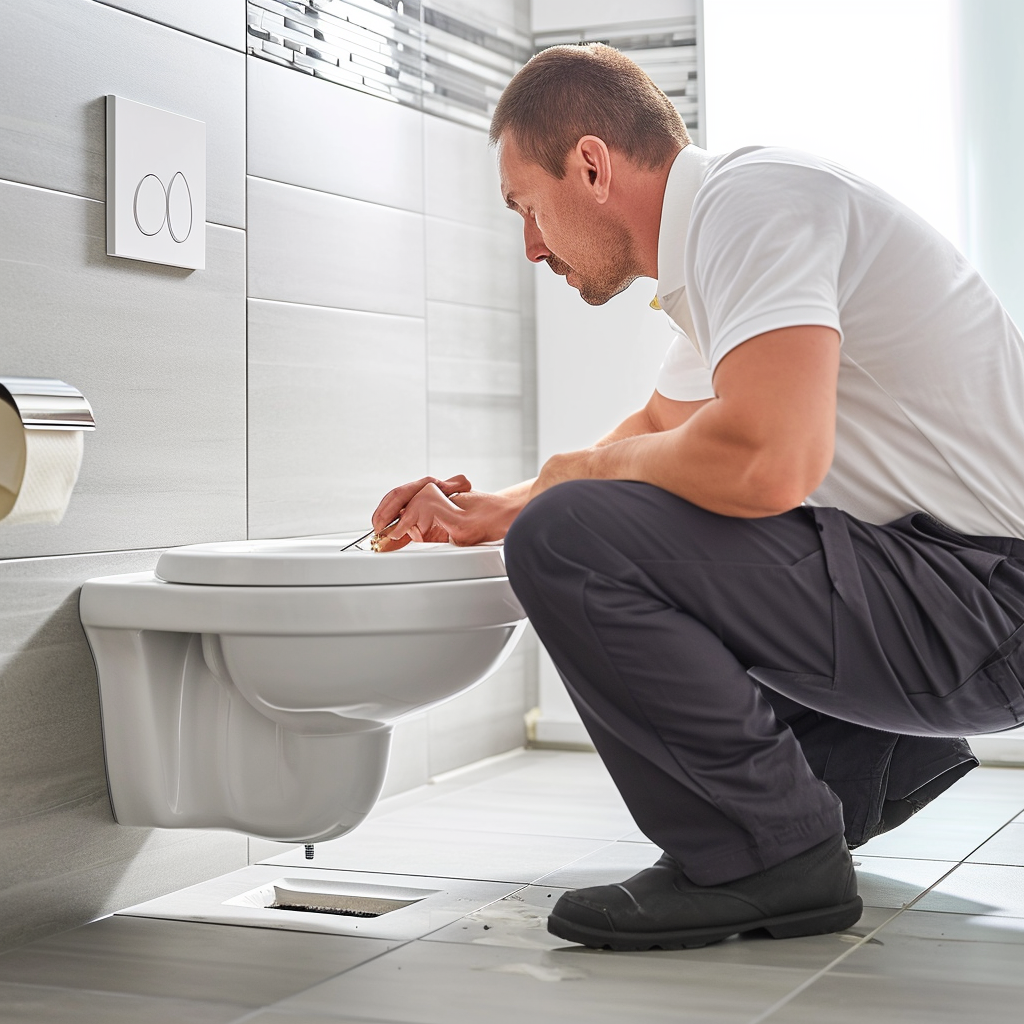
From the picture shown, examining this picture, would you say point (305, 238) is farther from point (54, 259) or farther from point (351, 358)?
point (54, 259)

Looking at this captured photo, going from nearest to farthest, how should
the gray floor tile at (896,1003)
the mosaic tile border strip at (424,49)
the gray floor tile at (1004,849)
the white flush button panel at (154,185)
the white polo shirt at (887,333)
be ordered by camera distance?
1. the gray floor tile at (896,1003)
2. the white polo shirt at (887,333)
3. the white flush button panel at (154,185)
4. the gray floor tile at (1004,849)
5. the mosaic tile border strip at (424,49)

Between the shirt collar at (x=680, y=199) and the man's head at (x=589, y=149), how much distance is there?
0.02 metres

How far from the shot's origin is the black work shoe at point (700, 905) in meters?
1.38

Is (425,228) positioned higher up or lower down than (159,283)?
higher up

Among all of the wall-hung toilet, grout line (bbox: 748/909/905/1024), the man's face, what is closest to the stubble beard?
the man's face

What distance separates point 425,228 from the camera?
243 centimetres

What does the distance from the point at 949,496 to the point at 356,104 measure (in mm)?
1246

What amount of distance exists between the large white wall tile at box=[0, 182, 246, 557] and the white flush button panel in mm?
21

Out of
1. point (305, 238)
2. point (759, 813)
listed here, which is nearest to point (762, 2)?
point (305, 238)

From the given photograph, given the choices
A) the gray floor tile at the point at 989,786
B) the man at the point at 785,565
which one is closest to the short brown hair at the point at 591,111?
the man at the point at 785,565

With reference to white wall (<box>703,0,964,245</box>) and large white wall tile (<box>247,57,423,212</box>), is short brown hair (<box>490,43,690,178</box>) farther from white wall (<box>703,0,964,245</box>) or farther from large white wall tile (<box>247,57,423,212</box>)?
white wall (<box>703,0,964,245</box>)

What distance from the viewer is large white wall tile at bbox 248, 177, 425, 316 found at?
6.45ft

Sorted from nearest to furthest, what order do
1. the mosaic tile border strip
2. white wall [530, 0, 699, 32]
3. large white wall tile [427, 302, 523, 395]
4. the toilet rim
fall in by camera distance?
the toilet rim, the mosaic tile border strip, large white wall tile [427, 302, 523, 395], white wall [530, 0, 699, 32]

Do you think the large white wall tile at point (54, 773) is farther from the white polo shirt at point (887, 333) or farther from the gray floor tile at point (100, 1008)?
the white polo shirt at point (887, 333)
